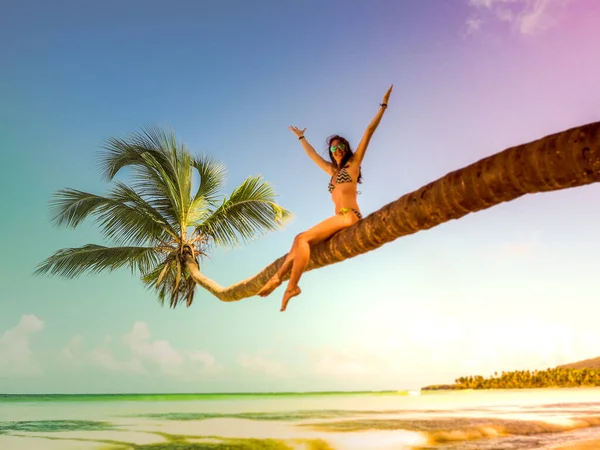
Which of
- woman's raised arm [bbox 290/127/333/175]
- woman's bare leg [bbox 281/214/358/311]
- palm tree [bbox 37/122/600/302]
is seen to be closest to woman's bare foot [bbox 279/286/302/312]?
woman's bare leg [bbox 281/214/358/311]

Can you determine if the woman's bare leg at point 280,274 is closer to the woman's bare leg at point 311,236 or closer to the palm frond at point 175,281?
the woman's bare leg at point 311,236

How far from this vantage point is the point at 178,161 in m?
→ 9.95

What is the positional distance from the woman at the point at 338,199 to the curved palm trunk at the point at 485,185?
15 cm

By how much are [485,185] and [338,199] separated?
1946 millimetres

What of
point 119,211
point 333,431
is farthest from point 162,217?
point 333,431

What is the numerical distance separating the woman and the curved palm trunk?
5.8 inches

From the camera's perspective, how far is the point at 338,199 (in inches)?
184

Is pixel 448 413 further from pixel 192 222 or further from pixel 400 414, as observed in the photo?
pixel 192 222

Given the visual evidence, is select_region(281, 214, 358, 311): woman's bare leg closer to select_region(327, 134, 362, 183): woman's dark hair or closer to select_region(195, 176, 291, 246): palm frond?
select_region(327, 134, 362, 183): woman's dark hair

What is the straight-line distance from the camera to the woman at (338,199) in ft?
14.7

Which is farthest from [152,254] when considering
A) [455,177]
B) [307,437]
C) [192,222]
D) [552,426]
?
[552,426]

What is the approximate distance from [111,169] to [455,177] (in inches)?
327

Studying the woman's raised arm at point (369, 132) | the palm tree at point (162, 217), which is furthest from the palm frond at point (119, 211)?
the woman's raised arm at point (369, 132)

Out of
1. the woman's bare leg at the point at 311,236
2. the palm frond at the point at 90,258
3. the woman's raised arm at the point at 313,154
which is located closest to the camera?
the woman's bare leg at the point at 311,236
